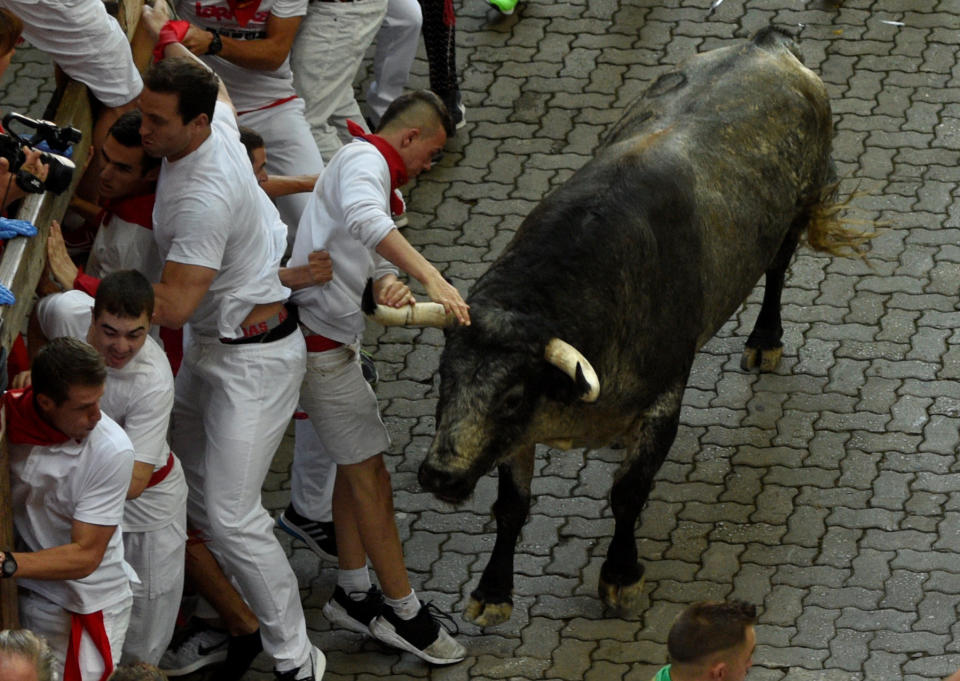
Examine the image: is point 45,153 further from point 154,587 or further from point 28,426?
point 154,587

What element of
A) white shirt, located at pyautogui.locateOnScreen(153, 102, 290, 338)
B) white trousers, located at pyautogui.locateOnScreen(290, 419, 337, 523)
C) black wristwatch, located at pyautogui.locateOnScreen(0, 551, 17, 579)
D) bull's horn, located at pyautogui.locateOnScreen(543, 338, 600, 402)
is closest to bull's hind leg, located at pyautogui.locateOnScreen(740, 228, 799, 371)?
bull's horn, located at pyautogui.locateOnScreen(543, 338, 600, 402)

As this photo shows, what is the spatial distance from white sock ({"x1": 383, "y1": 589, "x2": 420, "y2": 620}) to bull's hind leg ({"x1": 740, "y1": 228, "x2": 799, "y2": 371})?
108 inches

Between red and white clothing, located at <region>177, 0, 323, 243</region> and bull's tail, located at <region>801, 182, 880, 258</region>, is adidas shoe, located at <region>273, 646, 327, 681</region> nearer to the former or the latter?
red and white clothing, located at <region>177, 0, 323, 243</region>

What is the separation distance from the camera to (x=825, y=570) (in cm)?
779

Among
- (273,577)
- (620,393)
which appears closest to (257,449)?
(273,577)

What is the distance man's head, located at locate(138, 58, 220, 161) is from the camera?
21.1ft

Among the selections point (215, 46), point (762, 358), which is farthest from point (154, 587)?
point (762, 358)

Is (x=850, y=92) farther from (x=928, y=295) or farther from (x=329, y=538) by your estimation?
(x=329, y=538)

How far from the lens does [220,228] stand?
6.59m

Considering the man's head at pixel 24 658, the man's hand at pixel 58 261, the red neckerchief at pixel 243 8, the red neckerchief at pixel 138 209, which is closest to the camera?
the man's head at pixel 24 658

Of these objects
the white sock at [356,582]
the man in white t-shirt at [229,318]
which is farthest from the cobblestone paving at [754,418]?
the man in white t-shirt at [229,318]

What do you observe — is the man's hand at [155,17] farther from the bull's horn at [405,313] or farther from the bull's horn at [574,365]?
the bull's horn at [574,365]

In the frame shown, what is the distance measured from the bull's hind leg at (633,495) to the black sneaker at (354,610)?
1.05 meters

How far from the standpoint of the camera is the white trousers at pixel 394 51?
33.4 feet
